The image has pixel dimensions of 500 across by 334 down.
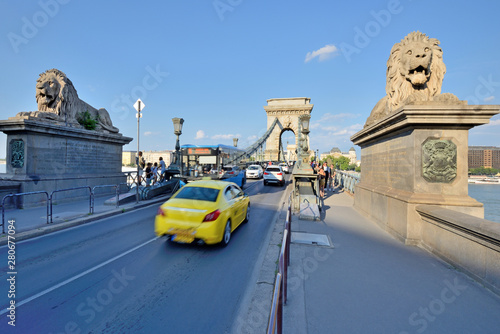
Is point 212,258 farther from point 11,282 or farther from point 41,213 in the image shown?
point 41,213

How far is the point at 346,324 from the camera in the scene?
9.02 ft

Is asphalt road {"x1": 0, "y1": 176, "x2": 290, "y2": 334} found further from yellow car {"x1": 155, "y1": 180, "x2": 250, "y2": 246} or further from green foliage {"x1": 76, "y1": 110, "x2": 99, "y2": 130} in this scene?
green foliage {"x1": 76, "y1": 110, "x2": 99, "y2": 130}

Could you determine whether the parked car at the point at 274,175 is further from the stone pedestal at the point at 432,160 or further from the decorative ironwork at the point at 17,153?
the decorative ironwork at the point at 17,153

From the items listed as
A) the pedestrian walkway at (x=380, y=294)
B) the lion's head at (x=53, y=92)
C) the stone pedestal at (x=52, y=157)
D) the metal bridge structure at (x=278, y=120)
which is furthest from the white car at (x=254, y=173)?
the metal bridge structure at (x=278, y=120)

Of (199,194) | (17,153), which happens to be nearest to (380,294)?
(199,194)

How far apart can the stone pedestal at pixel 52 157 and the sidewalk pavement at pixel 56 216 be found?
1.05 m

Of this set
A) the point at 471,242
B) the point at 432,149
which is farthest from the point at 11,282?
the point at 432,149

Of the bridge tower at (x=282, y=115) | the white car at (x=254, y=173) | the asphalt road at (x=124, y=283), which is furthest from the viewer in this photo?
A: the bridge tower at (x=282, y=115)

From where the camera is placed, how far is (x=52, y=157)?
34.6ft

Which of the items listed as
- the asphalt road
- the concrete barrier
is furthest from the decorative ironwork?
the concrete barrier

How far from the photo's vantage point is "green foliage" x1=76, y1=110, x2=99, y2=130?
12556 mm

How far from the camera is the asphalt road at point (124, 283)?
9.77ft

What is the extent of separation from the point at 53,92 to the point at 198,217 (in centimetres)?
1085

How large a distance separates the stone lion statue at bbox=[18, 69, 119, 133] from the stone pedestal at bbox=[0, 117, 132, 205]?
568 millimetres
